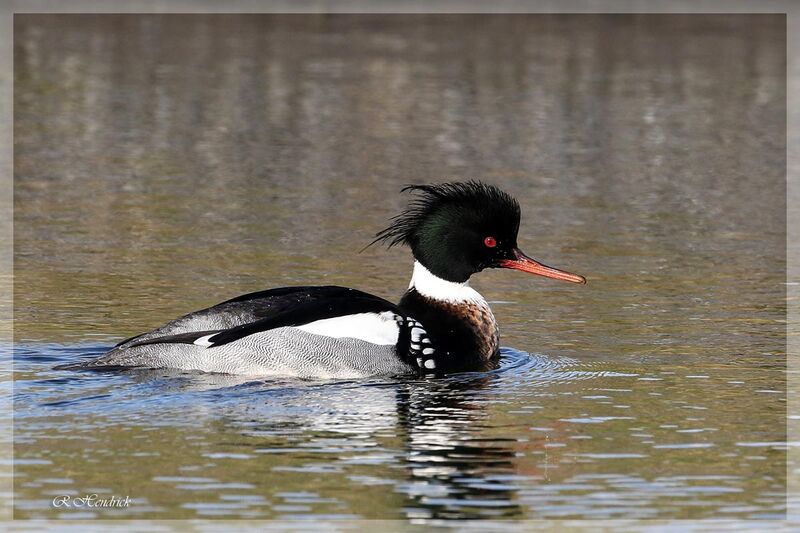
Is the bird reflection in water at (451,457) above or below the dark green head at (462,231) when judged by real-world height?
below

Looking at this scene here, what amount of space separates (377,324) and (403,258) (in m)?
3.96

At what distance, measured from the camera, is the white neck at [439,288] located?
1054cm

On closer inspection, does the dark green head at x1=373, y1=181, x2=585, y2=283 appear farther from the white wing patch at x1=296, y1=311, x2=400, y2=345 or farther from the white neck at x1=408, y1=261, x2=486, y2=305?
the white wing patch at x1=296, y1=311, x2=400, y2=345

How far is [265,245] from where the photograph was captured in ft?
45.6

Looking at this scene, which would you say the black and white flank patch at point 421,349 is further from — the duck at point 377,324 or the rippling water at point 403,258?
the rippling water at point 403,258

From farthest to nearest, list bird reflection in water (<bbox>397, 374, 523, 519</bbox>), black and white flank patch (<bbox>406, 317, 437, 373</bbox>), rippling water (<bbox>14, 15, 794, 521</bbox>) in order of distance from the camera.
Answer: black and white flank patch (<bbox>406, 317, 437, 373</bbox>), rippling water (<bbox>14, 15, 794, 521</bbox>), bird reflection in water (<bbox>397, 374, 523, 519</bbox>)

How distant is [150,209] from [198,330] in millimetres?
5888

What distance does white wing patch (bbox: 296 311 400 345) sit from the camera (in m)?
9.73

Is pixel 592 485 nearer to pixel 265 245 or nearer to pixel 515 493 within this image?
pixel 515 493

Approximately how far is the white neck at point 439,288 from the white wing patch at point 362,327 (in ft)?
2.37

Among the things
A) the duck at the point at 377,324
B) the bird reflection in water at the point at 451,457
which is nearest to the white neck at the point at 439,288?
the duck at the point at 377,324

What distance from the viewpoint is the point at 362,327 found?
32.1 ft

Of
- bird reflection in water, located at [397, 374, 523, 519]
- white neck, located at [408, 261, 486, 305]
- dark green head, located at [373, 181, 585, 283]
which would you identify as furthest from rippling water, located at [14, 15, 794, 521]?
dark green head, located at [373, 181, 585, 283]

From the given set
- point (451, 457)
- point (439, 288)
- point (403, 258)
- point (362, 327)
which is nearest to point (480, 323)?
point (439, 288)
